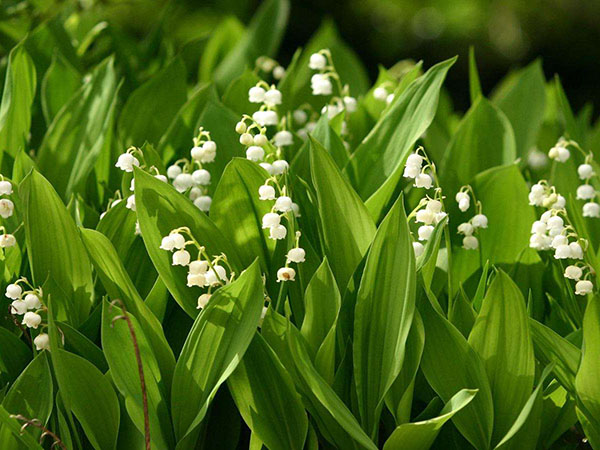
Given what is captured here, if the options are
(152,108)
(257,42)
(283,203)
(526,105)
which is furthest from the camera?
(257,42)

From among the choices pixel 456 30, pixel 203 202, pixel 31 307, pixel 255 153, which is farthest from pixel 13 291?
pixel 456 30

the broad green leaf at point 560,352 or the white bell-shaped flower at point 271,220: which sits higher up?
the white bell-shaped flower at point 271,220

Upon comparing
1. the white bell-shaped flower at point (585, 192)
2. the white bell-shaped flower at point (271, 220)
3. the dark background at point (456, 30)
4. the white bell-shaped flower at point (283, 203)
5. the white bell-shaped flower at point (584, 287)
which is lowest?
the dark background at point (456, 30)

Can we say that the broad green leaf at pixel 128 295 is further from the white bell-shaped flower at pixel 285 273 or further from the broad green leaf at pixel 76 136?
the broad green leaf at pixel 76 136

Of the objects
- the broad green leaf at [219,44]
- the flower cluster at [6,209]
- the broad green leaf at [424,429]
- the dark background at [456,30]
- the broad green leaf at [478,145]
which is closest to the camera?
the broad green leaf at [424,429]

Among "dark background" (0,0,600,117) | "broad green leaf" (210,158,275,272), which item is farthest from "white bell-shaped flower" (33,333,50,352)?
"dark background" (0,0,600,117)

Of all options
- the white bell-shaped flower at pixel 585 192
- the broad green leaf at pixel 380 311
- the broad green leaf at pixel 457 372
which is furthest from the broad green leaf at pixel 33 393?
the white bell-shaped flower at pixel 585 192

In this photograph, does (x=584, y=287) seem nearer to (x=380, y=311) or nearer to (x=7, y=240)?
(x=380, y=311)

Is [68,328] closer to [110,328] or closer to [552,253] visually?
[110,328]
